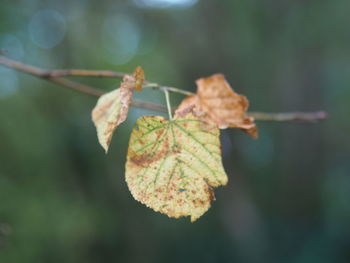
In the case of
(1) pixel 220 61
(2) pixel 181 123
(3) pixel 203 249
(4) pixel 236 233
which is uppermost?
(1) pixel 220 61

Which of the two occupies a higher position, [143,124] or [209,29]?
[209,29]

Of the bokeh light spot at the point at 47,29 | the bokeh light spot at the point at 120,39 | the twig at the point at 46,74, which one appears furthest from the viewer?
the bokeh light spot at the point at 120,39

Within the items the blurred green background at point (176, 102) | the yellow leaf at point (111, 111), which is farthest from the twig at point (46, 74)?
the blurred green background at point (176, 102)

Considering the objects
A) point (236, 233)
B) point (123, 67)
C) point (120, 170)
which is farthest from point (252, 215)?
point (123, 67)

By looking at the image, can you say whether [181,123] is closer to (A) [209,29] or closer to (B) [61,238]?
(B) [61,238]

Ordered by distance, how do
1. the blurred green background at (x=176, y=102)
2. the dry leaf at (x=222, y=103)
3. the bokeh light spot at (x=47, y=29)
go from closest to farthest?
1. the dry leaf at (x=222, y=103)
2. the blurred green background at (x=176, y=102)
3. the bokeh light spot at (x=47, y=29)

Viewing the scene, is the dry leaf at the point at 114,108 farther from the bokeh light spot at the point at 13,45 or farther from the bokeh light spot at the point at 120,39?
the bokeh light spot at the point at 120,39

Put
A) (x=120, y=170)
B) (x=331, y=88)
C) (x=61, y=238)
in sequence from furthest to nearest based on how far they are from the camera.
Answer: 1. (x=331, y=88)
2. (x=120, y=170)
3. (x=61, y=238)
